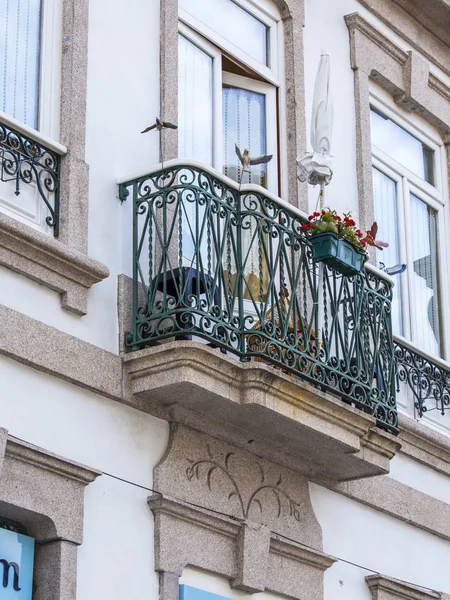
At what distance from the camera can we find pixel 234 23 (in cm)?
1161

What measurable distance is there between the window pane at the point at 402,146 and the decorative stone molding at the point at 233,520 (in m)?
3.79

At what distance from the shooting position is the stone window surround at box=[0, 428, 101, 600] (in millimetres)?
8305

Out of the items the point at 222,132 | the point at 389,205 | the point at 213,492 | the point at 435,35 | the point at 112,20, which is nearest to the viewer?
the point at 213,492

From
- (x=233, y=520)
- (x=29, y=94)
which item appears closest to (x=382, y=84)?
(x=29, y=94)

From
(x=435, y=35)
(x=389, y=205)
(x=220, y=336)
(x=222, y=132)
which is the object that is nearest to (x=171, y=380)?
(x=220, y=336)

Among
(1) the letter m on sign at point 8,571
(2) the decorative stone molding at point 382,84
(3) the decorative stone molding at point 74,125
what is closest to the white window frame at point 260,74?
(2) the decorative stone molding at point 382,84

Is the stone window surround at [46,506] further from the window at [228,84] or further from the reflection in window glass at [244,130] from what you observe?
the window at [228,84]

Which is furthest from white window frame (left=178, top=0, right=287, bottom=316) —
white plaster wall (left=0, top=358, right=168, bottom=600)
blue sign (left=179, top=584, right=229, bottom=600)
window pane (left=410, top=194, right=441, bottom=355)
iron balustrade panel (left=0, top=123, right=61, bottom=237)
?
blue sign (left=179, top=584, right=229, bottom=600)

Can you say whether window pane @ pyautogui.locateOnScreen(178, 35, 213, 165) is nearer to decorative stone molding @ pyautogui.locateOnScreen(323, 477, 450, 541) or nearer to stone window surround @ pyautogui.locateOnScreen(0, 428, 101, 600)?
decorative stone molding @ pyautogui.locateOnScreen(323, 477, 450, 541)

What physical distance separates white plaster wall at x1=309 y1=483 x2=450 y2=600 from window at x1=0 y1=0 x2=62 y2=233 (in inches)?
113

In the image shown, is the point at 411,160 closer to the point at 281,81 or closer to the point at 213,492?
→ the point at 281,81

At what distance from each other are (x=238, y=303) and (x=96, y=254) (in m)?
0.92

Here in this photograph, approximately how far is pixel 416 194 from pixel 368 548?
3.66 m

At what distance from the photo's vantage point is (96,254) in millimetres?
9422
